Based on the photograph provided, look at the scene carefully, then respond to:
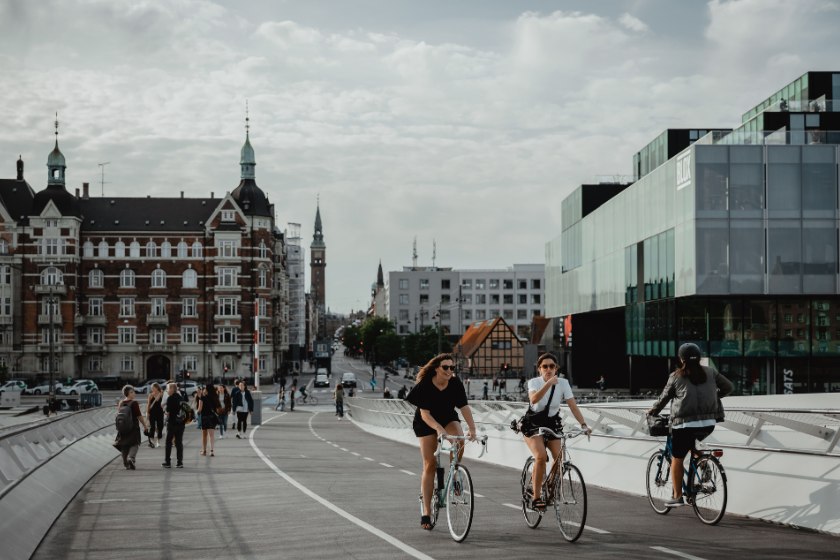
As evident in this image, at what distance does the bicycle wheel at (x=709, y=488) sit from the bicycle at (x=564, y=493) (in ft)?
4.98

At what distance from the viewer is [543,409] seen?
29.1 feet

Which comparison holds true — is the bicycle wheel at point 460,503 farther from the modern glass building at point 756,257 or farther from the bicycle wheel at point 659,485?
the modern glass building at point 756,257

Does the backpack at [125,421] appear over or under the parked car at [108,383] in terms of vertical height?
over

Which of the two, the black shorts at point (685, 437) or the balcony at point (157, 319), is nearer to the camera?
the black shorts at point (685, 437)

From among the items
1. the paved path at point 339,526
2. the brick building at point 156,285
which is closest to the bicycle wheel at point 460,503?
the paved path at point 339,526

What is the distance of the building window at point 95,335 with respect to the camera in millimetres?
85250

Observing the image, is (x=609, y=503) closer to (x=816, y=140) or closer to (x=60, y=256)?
(x=816, y=140)

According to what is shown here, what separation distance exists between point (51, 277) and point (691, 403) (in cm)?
8267

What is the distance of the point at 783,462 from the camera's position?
31.5 ft

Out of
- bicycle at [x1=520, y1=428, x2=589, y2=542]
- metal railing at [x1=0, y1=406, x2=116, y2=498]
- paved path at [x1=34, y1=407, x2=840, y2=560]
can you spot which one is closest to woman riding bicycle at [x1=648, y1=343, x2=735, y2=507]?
paved path at [x1=34, y1=407, x2=840, y2=560]

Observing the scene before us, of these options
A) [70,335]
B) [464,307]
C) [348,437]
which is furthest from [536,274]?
[348,437]

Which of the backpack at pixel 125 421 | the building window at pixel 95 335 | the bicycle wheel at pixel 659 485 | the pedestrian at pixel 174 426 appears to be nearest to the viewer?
the bicycle wheel at pixel 659 485

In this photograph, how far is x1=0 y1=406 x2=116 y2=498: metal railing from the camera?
9414 mm

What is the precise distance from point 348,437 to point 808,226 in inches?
873
